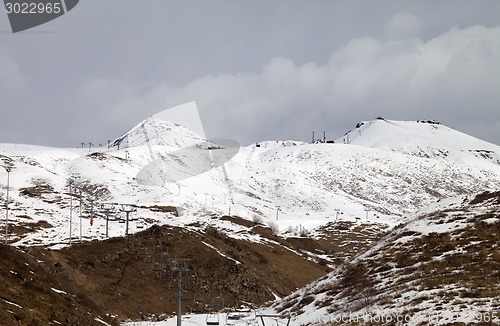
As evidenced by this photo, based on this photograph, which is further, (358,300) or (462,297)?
(358,300)

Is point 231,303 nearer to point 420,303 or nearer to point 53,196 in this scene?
point 420,303

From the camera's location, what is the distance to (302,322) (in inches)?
1836

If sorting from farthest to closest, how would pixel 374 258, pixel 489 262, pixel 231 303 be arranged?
pixel 231 303, pixel 374 258, pixel 489 262

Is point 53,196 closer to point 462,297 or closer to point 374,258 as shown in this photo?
point 374,258

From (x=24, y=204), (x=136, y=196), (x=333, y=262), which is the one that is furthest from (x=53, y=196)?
(x=333, y=262)

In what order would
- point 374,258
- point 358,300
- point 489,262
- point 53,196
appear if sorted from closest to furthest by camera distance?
point 489,262 → point 358,300 → point 374,258 → point 53,196

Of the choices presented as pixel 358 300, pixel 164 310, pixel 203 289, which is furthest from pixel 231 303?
pixel 358 300

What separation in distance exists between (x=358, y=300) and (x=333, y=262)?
258 feet

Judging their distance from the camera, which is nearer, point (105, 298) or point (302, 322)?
point (302, 322)

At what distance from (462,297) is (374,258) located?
23107 mm

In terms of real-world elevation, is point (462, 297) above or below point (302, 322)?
above

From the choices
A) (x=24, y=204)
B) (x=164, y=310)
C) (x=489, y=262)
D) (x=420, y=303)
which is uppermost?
(x=24, y=204)

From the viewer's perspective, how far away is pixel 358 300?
43.7m

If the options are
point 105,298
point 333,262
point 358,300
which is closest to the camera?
point 358,300
